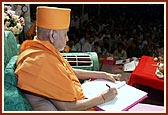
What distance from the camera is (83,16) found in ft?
20.2

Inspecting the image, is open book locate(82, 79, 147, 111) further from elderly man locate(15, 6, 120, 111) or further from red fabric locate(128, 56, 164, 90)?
red fabric locate(128, 56, 164, 90)

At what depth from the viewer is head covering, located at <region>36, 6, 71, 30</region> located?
5.60 ft

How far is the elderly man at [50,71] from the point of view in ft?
5.26

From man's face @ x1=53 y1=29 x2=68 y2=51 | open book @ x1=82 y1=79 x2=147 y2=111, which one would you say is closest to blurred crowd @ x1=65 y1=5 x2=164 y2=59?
open book @ x1=82 y1=79 x2=147 y2=111

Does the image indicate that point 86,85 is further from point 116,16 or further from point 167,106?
point 116,16

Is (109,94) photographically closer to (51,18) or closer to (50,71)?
(50,71)

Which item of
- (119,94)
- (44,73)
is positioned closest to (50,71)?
(44,73)

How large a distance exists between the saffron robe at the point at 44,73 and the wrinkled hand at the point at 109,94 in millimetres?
149

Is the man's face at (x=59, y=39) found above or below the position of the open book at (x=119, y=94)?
above

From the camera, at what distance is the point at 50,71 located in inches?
64.1

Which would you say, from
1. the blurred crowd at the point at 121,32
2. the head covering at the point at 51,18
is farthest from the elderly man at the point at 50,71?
the blurred crowd at the point at 121,32

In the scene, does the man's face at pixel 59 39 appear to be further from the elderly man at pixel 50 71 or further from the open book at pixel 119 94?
the open book at pixel 119 94

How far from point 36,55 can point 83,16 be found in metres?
4.59

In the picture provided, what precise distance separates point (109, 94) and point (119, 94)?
0.40 feet
